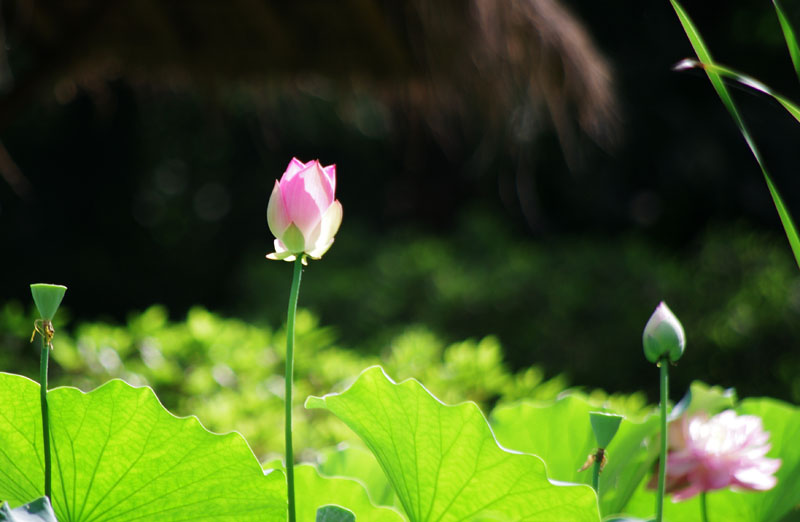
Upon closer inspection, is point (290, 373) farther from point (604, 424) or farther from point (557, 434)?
point (557, 434)

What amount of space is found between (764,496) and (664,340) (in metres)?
0.26

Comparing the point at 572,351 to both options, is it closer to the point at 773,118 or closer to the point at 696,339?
the point at 696,339

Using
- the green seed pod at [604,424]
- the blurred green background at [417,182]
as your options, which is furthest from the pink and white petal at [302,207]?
the blurred green background at [417,182]

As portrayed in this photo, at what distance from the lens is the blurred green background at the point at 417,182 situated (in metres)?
2.38

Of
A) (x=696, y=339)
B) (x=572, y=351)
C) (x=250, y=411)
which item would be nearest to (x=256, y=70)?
(x=250, y=411)

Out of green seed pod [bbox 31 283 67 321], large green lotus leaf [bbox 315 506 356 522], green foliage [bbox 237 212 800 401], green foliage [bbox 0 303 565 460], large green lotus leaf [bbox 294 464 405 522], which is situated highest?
green foliage [bbox 237 212 800 401]

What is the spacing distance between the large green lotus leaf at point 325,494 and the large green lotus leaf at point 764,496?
0.79ft

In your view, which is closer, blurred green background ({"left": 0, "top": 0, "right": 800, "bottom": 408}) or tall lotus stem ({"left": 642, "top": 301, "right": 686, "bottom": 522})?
tall lotus stem ({"left": 642, "top": 301, "right": 686, "bottom": 522})

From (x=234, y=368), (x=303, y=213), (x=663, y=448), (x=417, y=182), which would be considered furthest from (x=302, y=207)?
(x=417, y=182)

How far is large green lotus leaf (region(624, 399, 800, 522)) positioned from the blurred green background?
104 cm

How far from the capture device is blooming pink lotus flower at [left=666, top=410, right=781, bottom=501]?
59cm

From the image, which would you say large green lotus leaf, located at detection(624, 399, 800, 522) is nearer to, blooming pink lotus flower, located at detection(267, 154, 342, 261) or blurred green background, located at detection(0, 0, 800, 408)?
blooming pink lotus flower, located at detection(267, 154, 342, 261)

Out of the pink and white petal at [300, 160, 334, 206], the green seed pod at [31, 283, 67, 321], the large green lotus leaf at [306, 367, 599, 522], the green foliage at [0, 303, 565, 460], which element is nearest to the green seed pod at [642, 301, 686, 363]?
the large green lotus leaf at [306, 367, 599, 522]

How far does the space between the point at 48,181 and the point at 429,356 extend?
6.96m
